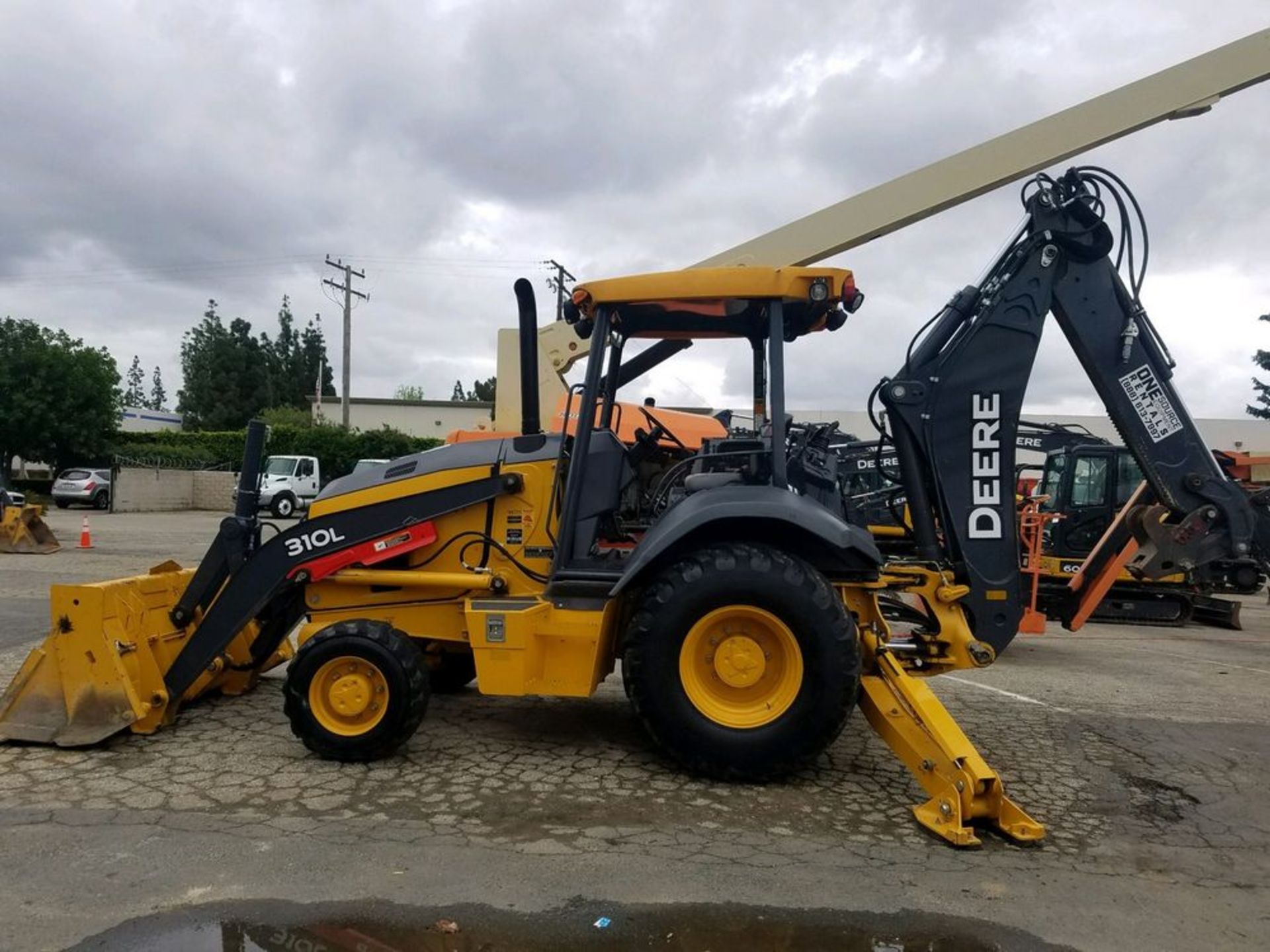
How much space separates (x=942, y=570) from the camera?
16.5 feet

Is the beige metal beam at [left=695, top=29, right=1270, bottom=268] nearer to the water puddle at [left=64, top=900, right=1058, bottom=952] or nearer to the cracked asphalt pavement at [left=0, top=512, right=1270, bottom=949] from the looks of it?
the cracked asphalt pavement at [left=0, top=512, right=1270, bottom=949]

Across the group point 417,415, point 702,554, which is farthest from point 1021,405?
point 417,415

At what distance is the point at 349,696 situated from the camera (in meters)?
4.80

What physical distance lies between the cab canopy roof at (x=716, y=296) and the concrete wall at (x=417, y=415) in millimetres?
44639

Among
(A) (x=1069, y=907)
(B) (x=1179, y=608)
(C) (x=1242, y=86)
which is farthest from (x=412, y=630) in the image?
(B) (x=1179, y=608)

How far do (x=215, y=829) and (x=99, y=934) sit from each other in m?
0.90

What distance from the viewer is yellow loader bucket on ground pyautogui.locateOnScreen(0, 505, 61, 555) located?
1534cm

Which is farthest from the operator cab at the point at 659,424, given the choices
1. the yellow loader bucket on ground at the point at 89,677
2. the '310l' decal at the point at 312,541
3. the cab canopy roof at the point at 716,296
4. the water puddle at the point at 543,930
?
the yellow loader bucket on ground at the point at 89,677

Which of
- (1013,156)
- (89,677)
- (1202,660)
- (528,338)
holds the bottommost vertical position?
(1202,660)

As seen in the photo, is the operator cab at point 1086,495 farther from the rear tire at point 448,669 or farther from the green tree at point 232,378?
the green tree at point 232,378

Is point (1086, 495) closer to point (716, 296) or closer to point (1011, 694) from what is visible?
point (1011, 694)

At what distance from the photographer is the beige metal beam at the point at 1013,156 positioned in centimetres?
880

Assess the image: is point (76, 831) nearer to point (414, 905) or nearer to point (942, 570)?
point (414, 905)

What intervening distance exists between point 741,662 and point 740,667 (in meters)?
0.03
